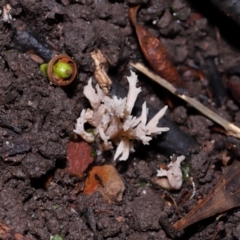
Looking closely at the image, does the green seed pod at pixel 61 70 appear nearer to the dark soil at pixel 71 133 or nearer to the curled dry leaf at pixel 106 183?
the dark soil at pixel 71 133

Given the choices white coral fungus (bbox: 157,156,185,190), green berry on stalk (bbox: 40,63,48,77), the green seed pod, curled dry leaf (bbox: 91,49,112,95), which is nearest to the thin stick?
curled dry leaf (bbox: 91,49,112,95)

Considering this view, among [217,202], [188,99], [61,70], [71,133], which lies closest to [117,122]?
[71,133]

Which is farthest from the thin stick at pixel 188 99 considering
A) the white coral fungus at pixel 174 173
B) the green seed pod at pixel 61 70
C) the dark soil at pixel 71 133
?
the green seed pod at pixel 61 70

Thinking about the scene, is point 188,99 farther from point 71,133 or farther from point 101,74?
point 71,133

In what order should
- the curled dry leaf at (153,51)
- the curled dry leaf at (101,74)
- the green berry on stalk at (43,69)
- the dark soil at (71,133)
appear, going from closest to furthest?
the dark soil at (71,133)
the green berry on stalk at (43,69)
the curled dry leaf at (101,74)
the curled dry leaf at (153,51)

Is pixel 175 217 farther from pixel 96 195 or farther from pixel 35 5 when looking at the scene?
pixel 35 5
